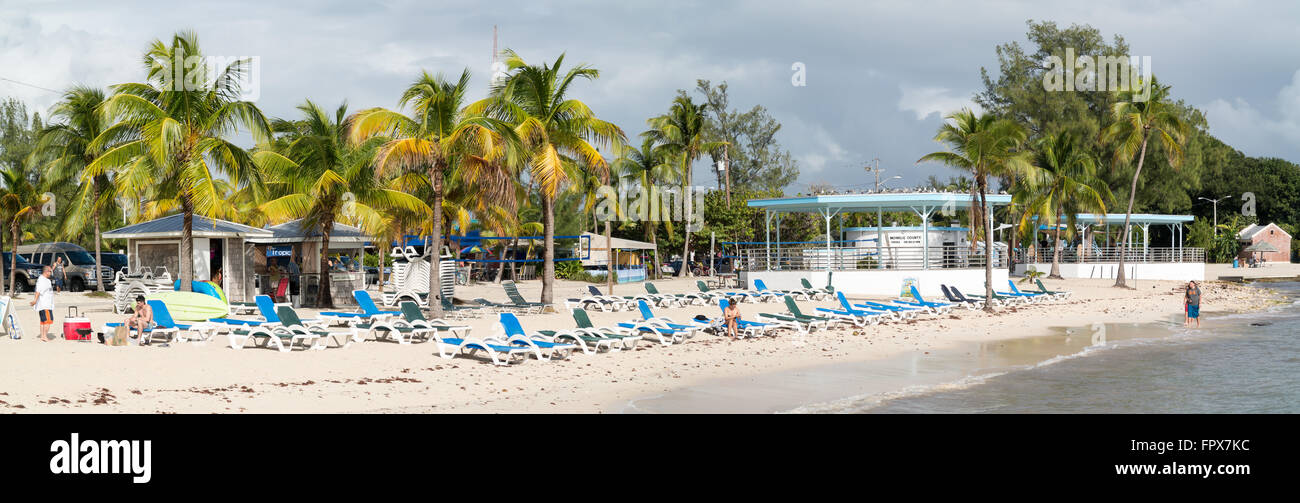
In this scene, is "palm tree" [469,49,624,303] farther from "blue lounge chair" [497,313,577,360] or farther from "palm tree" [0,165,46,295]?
"palm tree" [0,165,46,295]

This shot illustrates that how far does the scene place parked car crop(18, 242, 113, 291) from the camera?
1344 inches

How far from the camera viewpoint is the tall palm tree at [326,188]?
72.6ft

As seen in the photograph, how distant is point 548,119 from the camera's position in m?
20.9

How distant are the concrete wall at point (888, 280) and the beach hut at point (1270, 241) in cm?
5614

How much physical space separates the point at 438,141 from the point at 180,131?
5.07 m

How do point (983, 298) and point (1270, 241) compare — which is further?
point (1270, 241)

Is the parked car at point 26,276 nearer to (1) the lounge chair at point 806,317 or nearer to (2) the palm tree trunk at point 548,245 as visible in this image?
(2) the palm tree trunk at point 548,245

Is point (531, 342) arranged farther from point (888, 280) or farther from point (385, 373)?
point (888, 280)

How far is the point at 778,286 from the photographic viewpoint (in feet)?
108

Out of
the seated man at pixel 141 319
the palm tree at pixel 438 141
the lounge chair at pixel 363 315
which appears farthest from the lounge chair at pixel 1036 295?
the seated man at pixel 141 319

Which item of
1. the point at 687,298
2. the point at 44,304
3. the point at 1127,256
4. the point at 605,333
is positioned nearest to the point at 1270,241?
the point at 1127,256
